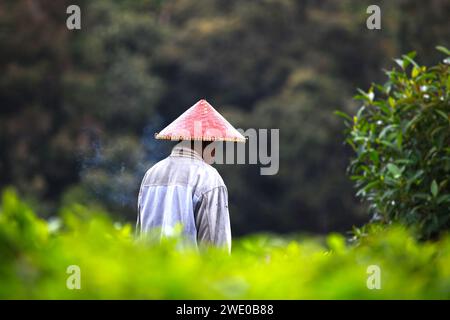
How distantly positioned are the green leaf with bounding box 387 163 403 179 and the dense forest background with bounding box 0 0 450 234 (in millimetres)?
18723

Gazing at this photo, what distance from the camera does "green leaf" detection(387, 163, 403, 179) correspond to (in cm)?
554

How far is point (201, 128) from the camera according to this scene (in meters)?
4.64

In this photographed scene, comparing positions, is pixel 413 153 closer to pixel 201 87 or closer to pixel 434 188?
pixel 434 188

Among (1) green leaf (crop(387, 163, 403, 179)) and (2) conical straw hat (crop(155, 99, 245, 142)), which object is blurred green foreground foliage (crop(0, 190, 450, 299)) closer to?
(2) conical straw hat (crop(155, 99, 245, 142))

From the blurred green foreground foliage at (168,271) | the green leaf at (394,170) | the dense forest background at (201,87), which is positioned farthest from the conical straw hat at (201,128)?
the dense forest background at (201,87)

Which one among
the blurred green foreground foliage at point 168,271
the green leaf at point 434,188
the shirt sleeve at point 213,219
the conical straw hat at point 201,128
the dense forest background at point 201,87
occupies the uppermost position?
the dense forest background at point 201,87

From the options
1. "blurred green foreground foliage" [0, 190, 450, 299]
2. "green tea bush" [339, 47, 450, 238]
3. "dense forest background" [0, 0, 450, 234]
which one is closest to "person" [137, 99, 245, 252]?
"green tea bush" [339, 47, 450, 238]

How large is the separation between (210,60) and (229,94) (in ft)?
4.26

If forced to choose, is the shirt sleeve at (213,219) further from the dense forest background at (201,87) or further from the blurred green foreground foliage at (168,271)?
the dense forest background at (201,87)

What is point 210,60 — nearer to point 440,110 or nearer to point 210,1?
point 210,1

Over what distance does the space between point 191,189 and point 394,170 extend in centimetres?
173

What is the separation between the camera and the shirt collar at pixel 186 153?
454cm

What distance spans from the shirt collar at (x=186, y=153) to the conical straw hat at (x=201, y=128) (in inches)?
2.7

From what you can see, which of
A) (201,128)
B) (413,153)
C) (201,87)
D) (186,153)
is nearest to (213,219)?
(186,153)
